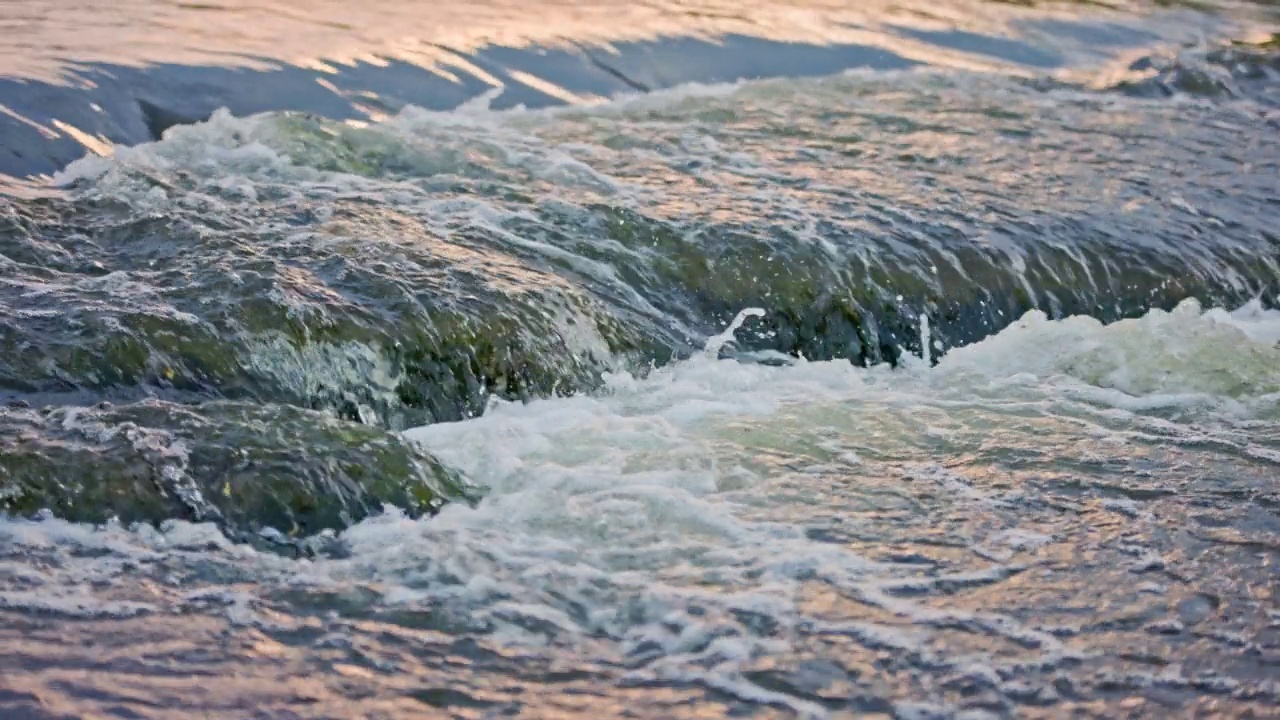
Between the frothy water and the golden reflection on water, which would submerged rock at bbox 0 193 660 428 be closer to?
the frothy water

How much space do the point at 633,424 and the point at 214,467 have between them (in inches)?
50.4

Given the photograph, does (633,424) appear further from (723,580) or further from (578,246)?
(578,246)

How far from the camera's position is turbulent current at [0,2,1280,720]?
9.99 feet

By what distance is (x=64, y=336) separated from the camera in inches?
165

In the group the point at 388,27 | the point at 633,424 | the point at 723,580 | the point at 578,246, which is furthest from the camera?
the point at 388,27

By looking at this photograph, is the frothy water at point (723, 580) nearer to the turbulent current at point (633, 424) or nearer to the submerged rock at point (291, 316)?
the turbulent current at point (633, 424)

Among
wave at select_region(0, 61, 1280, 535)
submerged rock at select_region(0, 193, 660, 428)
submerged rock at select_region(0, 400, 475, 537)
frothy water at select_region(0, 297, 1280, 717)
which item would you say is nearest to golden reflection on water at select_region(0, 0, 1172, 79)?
wave at select_region(0, 61, 1280, 535)

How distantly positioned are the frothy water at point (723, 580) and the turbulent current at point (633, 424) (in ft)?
0.04

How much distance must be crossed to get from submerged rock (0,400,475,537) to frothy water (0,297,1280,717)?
0.09 m

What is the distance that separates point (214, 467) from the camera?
3635 mm

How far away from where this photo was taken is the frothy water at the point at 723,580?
2.94m

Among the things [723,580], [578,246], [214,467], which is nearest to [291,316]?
[214,467]

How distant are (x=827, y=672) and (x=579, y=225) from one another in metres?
2.87

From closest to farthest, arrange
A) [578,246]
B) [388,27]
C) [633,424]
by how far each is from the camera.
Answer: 1. [633,424]
2. [578,246]
3. [388,27]
